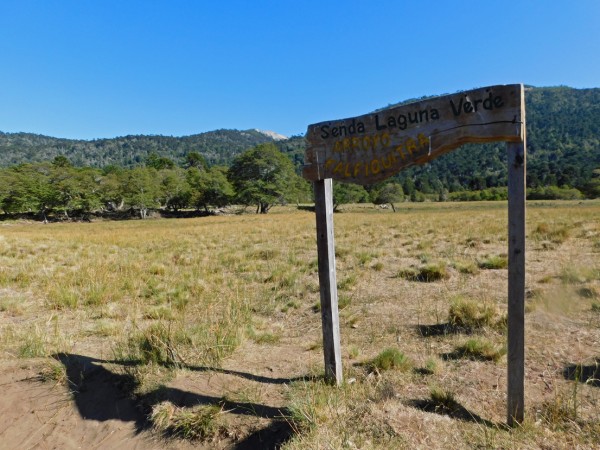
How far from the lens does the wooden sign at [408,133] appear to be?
2.68 meters

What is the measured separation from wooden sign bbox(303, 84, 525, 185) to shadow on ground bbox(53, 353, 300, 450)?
2.34 meters

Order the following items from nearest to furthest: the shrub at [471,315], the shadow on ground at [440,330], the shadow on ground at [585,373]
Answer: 1. the shadow on ground at [585,373]
2. the shadow on ground at [440,330]
3. the shrub at [471,315]

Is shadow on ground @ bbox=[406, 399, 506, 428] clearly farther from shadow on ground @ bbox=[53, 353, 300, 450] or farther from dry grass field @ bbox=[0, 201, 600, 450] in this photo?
shadow on ground @ bbox=[53, 353, 300, 450]

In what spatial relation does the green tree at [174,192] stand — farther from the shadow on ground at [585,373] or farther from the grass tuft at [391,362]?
the shadow on ground at [585,373]

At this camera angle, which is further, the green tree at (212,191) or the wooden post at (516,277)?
the green tree at (212,191)

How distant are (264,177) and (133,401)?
59047 mm

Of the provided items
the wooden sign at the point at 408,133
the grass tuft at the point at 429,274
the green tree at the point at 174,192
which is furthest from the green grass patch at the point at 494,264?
the green tree at the point at 174,192

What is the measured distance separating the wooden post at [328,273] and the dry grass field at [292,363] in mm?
303

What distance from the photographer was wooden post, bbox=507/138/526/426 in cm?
270

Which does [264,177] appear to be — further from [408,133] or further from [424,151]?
[424,151]

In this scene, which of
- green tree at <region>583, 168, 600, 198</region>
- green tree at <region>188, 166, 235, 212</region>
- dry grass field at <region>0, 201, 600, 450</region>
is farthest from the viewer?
green tree at <region>583, 168, 600, 198</region>

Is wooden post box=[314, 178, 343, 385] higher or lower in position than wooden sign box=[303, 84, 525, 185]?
lower

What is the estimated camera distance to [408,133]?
311cm

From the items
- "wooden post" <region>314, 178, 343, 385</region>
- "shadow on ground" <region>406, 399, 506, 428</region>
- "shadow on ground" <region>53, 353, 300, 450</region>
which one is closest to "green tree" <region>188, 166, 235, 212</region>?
"shadow on ground" <region>53, 353, 300, 450</region>
